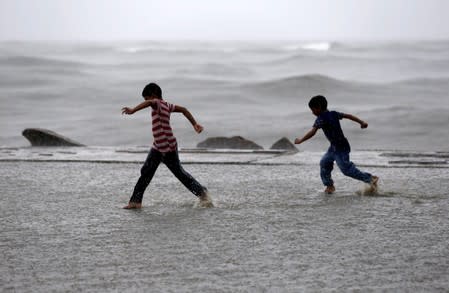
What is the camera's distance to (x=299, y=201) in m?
7.31

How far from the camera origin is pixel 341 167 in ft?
25.5

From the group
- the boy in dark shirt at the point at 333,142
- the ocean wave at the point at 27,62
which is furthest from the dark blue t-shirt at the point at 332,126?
the ocean wave at the point at 27,62

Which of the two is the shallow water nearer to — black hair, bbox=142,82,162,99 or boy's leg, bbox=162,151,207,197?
boy's leg, bbox=162,151,207,197

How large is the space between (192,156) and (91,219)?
14.9 feet

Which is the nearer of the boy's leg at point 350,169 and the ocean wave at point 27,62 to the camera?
the boy's leg at point 350,169

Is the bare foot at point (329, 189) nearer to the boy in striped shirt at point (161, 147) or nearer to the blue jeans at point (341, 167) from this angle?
the blue jeans at point (341, 167)

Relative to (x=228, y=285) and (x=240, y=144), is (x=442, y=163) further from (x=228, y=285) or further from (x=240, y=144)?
(x=228, y=285)

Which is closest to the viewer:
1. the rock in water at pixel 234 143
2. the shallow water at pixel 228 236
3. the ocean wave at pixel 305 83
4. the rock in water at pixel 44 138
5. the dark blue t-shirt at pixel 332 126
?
the shallow water at pixel 228 236

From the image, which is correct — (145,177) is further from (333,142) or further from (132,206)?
(333,142)

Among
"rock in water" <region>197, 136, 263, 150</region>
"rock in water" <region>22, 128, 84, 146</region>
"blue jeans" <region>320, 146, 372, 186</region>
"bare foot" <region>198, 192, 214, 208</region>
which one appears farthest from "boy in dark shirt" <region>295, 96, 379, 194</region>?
"rock in water" <region>22, 128, 84, 146</region>

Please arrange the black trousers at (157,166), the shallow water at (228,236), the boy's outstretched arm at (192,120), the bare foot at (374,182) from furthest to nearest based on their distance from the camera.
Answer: the bare foot at (374,182)
the black trousers at (157,166)
the boy's outstretched arm at (192,120)
the shallow water at (228,236)

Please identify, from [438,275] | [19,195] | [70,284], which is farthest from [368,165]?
[70,284]

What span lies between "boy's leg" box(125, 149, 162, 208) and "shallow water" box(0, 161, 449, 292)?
0.14 metres

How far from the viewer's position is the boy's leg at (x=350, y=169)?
7.68 metres
